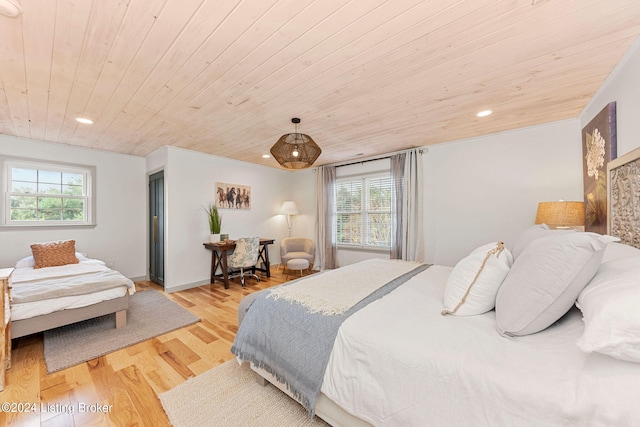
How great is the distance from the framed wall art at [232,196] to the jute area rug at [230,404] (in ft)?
10.6

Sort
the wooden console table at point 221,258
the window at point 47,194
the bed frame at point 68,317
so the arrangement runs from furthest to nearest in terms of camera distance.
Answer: the wooden console table at point 221,258, the window at point 47,194, the bed frame at point 68,317

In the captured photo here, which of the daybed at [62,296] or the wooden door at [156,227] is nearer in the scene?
the daybed at [62,296]

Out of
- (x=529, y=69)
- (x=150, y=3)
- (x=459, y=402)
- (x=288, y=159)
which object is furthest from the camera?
(x=288, y=159)

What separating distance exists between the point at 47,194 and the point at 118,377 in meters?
3.52

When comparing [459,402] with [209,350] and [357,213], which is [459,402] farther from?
[357,213]

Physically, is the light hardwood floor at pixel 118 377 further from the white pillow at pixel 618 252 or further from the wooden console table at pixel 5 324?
the white pillow at pixel 618 252

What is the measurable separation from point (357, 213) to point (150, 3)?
4.05 metres

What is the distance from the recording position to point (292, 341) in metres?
1.39

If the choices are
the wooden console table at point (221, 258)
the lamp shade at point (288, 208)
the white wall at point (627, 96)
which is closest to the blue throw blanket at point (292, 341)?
the white wall at point (627, 96)

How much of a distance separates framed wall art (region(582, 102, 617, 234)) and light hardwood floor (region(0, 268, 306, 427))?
11.1 feet

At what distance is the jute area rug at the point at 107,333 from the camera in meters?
2.11

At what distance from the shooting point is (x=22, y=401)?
1.60 metres

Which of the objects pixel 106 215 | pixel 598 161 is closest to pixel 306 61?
pixel 598 161

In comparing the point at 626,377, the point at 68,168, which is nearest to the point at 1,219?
the point at 68,168
